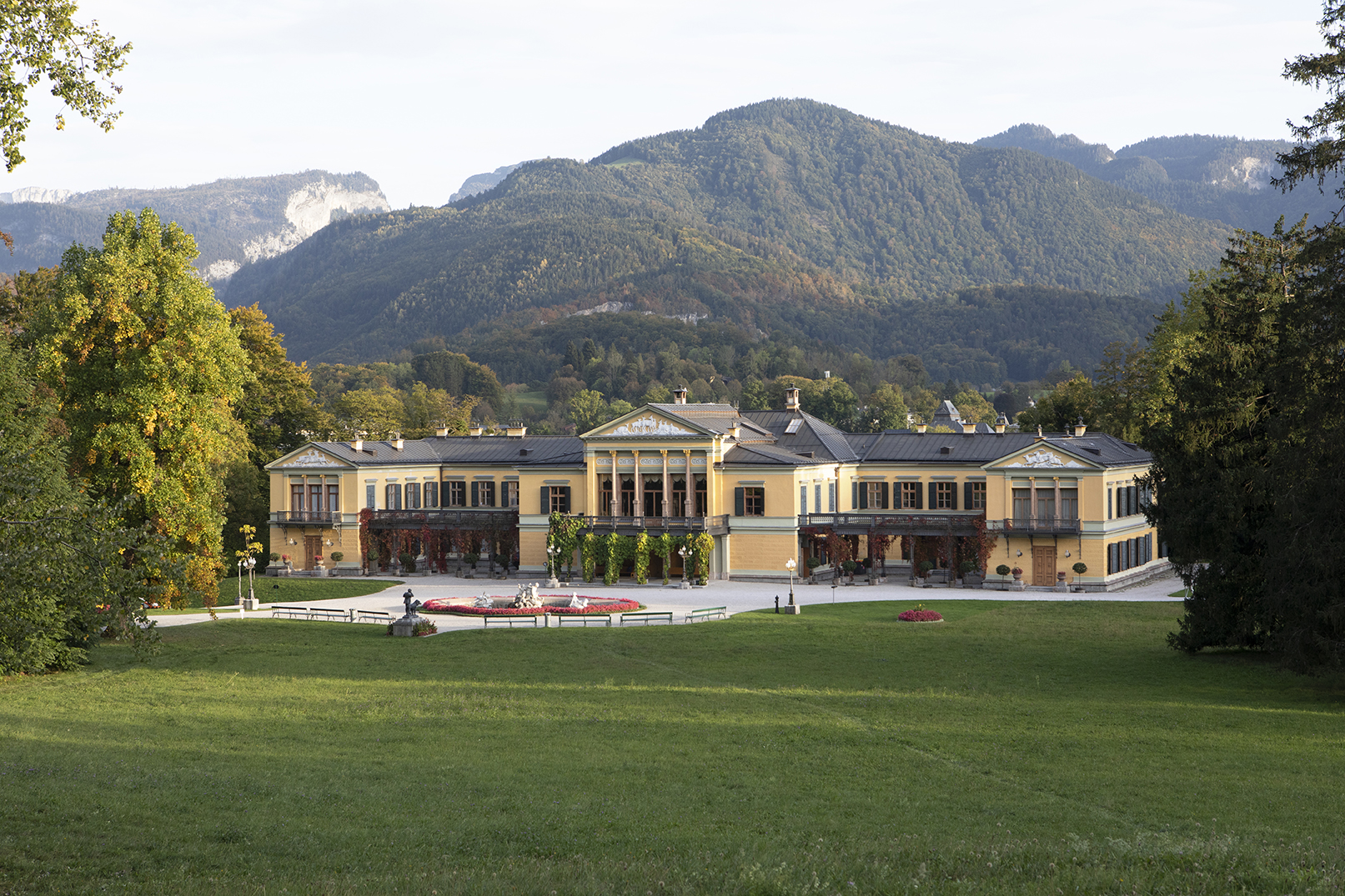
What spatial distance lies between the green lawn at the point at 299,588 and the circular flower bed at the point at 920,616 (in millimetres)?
24567

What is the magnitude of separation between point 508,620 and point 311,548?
22725 millimetres

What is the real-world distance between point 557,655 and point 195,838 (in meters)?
20.8

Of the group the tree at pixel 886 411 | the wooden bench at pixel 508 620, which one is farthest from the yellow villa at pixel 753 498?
the tree at pixel 886 411

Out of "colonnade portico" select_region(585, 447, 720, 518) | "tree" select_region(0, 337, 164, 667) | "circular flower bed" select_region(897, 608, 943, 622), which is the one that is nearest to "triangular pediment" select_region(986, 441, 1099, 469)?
"colonnade portico" select_region(585, 447, 720, 518)

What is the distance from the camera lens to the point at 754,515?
190ft

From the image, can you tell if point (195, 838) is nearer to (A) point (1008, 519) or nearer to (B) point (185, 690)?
(B) point (185, 690)

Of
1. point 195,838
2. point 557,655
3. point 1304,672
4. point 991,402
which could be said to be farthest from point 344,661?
point 991,402

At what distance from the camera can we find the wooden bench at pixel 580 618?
42656 mm

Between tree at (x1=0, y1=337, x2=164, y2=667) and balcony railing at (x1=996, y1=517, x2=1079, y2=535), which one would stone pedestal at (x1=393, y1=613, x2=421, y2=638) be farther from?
balcony railing at (x1=996, y1=517, x2=1079, y2=535)

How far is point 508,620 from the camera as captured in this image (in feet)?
144

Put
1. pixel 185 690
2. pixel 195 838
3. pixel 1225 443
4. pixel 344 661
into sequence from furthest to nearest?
pixel 344 661, pixel 1225 443, pixel 185 690, pixel 195 838

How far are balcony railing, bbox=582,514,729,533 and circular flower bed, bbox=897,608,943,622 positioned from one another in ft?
51.8

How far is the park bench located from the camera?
44125 millimetres

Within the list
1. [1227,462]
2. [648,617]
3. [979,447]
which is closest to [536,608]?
[648,617]
